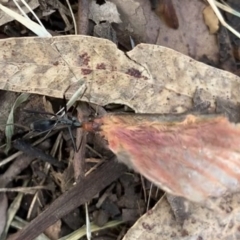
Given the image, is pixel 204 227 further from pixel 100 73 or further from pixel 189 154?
pixel 100 73

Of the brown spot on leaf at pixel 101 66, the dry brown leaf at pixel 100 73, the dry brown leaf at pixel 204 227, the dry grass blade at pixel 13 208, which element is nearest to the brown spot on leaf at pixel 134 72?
the dry brown leaf at pixel 100 73

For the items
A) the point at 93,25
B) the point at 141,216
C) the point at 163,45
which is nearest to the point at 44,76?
the point at 93,25

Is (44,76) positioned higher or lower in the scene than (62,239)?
higher

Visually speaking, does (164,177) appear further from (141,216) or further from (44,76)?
(44,76)

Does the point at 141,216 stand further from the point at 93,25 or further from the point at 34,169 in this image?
the point at 93,25

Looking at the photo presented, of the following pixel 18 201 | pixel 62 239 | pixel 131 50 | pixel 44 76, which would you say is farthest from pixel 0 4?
pixel 62 239

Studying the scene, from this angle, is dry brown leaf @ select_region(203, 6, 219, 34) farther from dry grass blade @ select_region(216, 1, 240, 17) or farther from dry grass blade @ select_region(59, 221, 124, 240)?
dry grass blade @ select_region(59, 221, 124, 240)

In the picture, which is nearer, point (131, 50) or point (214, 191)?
point (214, 191)

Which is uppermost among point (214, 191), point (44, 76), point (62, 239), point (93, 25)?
point (93, 25)
